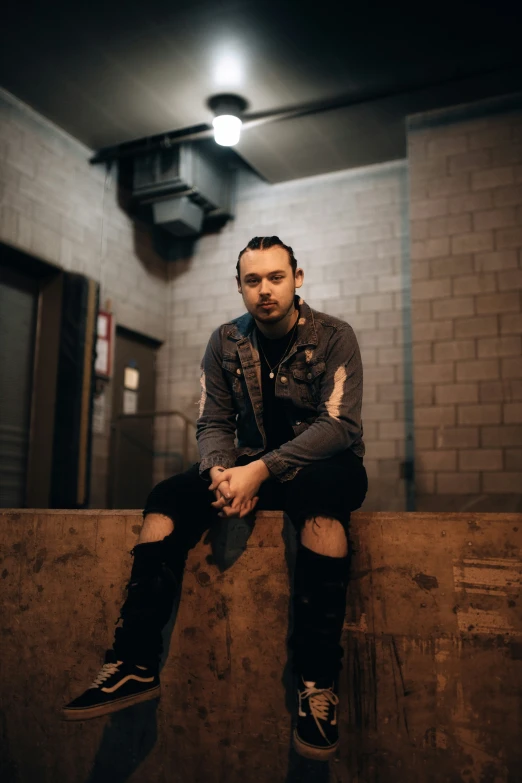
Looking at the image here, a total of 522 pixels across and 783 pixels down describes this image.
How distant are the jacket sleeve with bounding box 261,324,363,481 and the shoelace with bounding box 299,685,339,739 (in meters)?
0.56

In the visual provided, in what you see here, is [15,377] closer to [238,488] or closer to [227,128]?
[227,128]

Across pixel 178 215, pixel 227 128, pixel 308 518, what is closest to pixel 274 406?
pixel 308 518

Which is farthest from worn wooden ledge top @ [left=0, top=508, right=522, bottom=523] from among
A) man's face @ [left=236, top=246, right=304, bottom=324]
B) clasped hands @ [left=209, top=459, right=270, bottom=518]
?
man's face @ [left=236, top=246, right=304, bottom=324]

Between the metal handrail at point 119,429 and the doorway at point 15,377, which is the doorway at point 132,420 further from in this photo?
the doorway at point 15,377

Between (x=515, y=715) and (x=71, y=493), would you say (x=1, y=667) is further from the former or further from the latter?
(x=71, y=493)

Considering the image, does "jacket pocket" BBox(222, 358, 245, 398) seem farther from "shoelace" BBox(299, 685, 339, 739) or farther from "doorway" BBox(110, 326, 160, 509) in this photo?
"doorway" BBox(110, 326, 160, 509)

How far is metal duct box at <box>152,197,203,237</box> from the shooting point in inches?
229

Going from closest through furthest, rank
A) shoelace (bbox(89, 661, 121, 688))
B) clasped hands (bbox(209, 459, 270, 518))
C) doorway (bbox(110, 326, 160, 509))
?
1. shoelace (bbox(89, 661, 121, 688))
2. clasped hands (bbox(209, 459, 270, 518))
3. doorway (bbox(110, 326, 160, 509))

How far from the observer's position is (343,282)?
5.84 metres

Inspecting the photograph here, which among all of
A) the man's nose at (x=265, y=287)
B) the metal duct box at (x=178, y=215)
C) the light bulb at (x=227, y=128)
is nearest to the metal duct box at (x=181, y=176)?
the metal duct box at (x=178, y=215)

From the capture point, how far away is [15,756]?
1956 millimetres

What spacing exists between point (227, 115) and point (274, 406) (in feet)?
11.3

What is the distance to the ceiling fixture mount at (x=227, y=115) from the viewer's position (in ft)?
15.3

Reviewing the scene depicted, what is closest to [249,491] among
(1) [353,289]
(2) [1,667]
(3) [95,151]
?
(2) [1,667]
